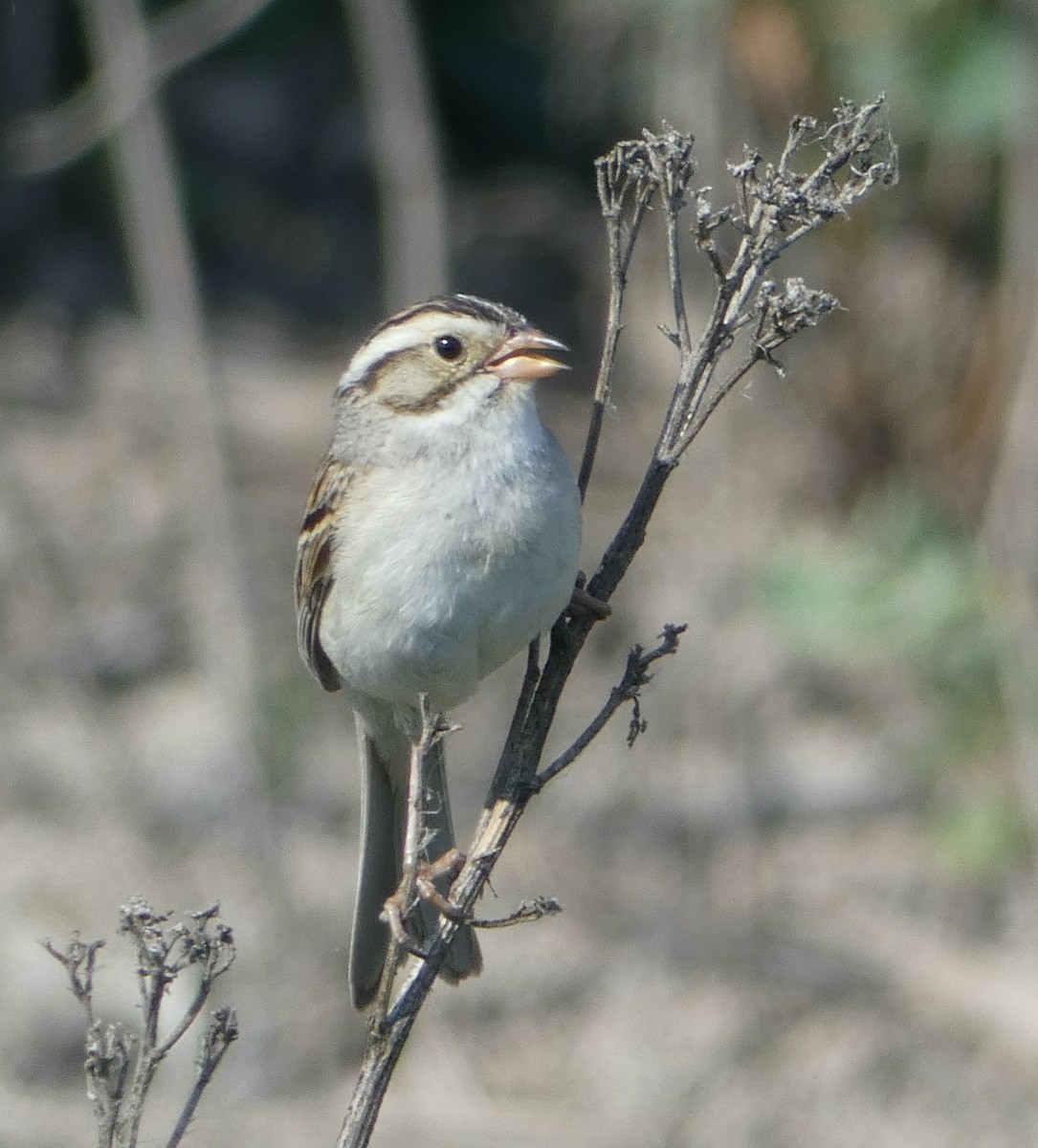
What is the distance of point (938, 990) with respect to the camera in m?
7.86

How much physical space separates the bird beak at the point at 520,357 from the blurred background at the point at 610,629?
142 inches

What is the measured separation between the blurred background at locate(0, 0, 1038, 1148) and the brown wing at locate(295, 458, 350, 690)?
337cm

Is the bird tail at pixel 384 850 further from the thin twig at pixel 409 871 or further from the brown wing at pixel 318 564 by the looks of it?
the thin twig at pixel 409 871

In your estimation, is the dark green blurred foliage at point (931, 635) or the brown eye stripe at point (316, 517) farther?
the dark green blurred foliage at point (931, 635)

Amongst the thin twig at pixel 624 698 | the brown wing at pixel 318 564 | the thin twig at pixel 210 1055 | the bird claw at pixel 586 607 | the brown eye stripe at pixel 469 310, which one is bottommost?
the thin twig at pixel 210 1055

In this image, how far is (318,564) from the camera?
376 cm

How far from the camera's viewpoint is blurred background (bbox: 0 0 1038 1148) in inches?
303

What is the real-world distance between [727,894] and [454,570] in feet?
17.3

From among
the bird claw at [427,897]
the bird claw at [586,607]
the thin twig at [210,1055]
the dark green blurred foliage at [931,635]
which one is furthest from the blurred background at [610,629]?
the thin twig at [210,1055]

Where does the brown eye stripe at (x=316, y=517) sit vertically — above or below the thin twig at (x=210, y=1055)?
above

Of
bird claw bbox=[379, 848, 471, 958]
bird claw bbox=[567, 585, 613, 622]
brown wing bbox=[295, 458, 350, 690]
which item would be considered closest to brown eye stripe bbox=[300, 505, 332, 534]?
brown wing bbox=[295, 458, 350, 690]

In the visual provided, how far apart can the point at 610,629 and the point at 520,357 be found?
580cm

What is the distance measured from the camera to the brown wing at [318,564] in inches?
146

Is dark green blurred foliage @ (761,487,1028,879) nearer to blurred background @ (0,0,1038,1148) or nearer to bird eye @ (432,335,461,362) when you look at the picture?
blurred background @ (0,0,1038,1148)
